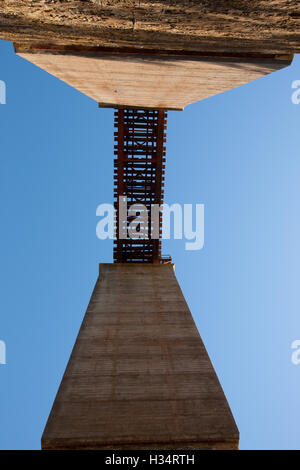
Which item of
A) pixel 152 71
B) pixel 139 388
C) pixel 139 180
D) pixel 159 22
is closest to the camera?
pixel 159 22

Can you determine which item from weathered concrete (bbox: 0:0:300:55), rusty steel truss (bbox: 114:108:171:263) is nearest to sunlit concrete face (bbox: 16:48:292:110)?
weathered concrete (bbox: 0:0:300:55)

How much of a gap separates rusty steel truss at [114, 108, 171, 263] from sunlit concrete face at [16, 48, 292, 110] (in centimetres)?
596

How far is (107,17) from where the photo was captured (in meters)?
3.75

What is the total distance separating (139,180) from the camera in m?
17.3

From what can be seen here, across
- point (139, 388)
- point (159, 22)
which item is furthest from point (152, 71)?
point (139, 388)

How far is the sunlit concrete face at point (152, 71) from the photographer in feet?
20.3

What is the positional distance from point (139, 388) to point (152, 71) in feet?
27.9

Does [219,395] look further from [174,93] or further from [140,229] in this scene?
[140,229]

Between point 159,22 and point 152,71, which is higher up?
point 152,71

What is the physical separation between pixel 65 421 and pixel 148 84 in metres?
9.31

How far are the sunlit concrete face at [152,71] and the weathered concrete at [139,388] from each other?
27.5 feet

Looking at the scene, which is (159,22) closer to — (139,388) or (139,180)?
(139,388)

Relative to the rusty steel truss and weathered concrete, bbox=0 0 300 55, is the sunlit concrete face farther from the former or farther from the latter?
the rusty steel truss
